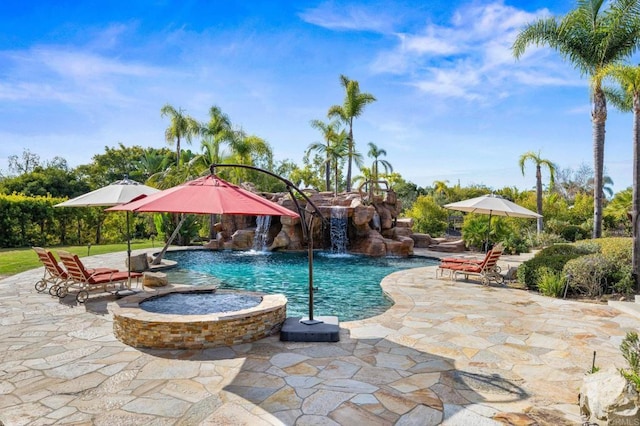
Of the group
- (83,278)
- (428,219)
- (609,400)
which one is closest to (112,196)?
(83,278)

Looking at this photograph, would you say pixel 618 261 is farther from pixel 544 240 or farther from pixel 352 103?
pixel 352 103

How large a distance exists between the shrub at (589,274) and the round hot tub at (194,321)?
695 cm

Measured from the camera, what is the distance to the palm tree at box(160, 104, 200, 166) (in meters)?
27.2

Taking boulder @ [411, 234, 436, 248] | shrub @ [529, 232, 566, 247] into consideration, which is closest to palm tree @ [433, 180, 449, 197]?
boulder @ [411, 234, 436, 248]

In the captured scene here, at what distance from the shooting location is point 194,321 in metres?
5.30

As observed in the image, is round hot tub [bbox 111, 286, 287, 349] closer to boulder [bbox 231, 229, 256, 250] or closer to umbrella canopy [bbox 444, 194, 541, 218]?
umbrella canopy [bbox 444, 194, 541, 218]

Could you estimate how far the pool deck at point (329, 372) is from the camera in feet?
11.8

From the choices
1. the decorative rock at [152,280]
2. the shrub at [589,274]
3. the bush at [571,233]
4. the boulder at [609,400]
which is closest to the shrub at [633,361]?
the boulder at [609,400]

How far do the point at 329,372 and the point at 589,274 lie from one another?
24.1 feet

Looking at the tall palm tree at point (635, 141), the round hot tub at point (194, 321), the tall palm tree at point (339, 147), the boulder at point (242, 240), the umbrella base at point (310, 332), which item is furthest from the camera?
the tall palm tree at point (339, 147)

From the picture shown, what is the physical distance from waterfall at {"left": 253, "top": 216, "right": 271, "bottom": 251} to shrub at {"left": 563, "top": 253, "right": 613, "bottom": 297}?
45.0ft

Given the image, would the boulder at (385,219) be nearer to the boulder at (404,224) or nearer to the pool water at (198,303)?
the boulder at (404,224)

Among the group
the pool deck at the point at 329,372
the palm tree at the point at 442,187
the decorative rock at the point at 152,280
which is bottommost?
the pool deck at the point at 329,372

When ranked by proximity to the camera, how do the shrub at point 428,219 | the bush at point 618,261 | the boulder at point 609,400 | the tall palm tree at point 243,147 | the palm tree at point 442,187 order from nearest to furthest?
the boulder at point 609,400
the bush at point 618,261
the shrub at point 428,219
the tall palm tree at point 243,147
the palm tree at point 442,187
